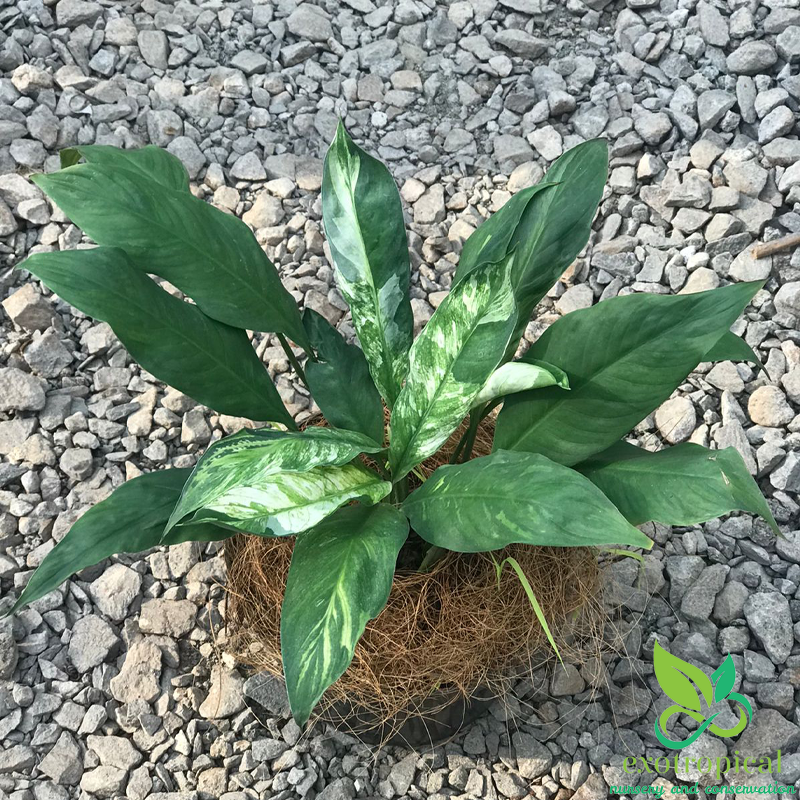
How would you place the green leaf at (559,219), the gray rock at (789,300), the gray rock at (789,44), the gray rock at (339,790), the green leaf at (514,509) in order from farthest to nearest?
the gray rock at (789,44) → the gray rock at (789,300) → the gray rock at (339,790) → the green leaf at (559,219) → the green leaf at (514,509)

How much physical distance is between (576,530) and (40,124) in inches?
55.2

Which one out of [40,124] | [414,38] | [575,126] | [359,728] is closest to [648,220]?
[575,126]

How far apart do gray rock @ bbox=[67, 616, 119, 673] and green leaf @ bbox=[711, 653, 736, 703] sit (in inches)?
31.8

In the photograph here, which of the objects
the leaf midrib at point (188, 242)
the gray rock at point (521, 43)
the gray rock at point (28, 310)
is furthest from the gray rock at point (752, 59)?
the gray rock at point (28, 310)

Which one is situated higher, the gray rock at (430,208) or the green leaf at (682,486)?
the green leaf at (682,486)

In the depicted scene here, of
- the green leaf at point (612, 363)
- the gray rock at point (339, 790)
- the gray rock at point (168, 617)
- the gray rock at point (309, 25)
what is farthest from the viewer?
the gray rock at point (309, 25)

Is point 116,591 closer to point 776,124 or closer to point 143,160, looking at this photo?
point 143,160

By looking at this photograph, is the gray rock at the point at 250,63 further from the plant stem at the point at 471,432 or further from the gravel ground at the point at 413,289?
the plant stem at the point at 471,432

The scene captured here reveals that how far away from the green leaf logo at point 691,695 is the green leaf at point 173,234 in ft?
2.14

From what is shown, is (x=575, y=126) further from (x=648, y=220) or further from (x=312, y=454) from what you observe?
(x=312, y=454)

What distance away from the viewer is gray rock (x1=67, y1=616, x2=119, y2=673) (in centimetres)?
122

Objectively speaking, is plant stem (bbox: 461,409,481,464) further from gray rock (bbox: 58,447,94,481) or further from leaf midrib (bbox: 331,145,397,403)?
gray rock (bbox: 58,447,94,481)

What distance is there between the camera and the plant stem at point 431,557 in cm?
96

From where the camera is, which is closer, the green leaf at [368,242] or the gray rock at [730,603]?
the green leaf at [368,242]
